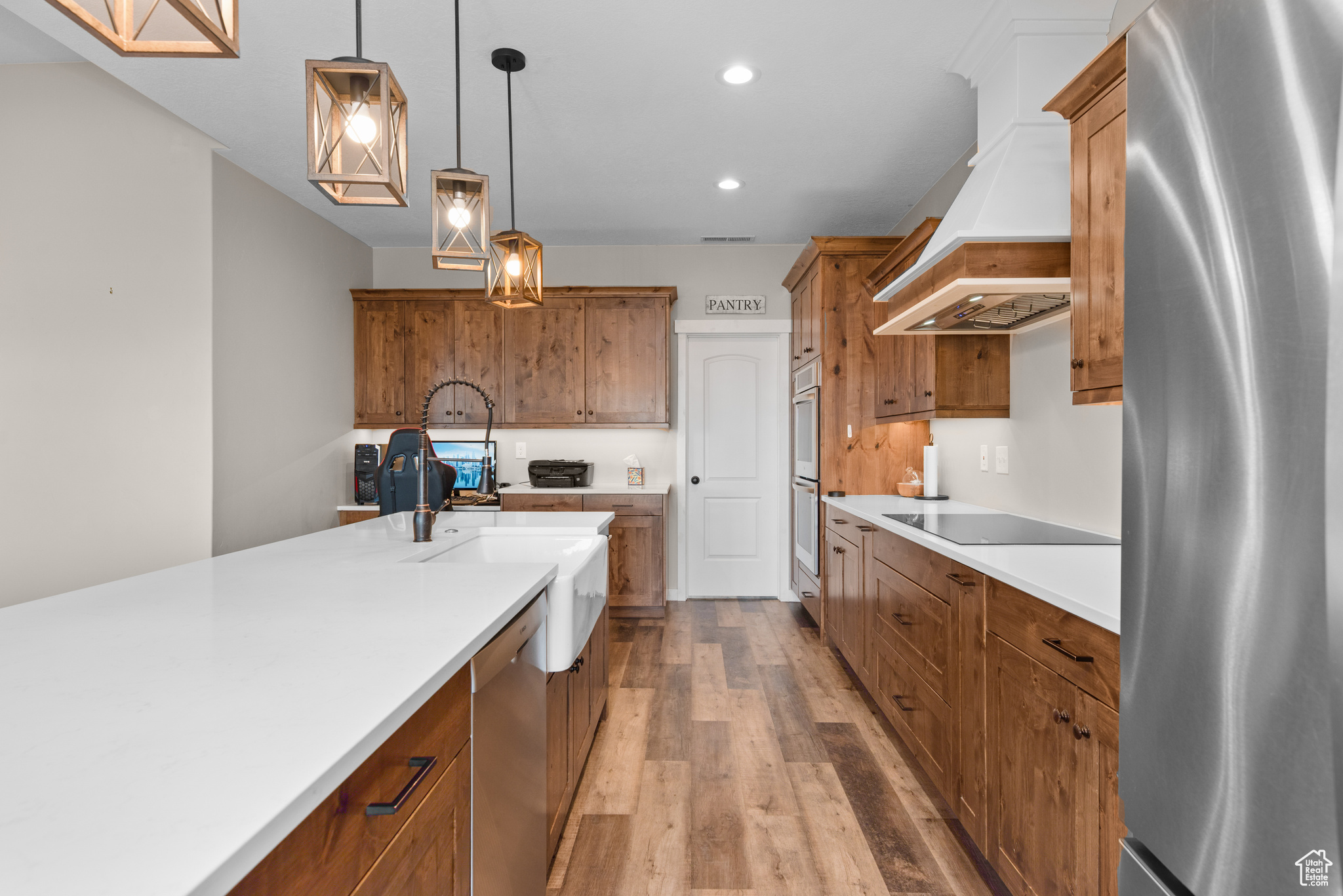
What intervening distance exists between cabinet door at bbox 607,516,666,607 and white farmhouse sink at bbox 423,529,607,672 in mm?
1948

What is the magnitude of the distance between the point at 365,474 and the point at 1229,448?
15.9 feet

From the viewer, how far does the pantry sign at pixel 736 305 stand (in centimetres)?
497

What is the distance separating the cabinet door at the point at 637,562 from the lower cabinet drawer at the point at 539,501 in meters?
0.31

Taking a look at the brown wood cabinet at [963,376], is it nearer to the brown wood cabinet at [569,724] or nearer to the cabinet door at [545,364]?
the brown wood cabinet at [569,724]

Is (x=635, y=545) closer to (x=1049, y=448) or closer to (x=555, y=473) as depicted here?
(x=555, y=473)

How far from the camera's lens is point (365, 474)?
15.3 feet

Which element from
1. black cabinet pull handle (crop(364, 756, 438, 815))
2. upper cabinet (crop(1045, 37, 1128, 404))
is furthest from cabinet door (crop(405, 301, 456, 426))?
black cabinet pull handle (crop(364, 756, 438, 815))

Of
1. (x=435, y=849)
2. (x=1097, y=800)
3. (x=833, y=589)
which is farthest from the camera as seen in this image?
(x=833, y=589)

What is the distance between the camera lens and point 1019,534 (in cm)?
222

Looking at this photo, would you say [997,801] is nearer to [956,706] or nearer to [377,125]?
[956,706]

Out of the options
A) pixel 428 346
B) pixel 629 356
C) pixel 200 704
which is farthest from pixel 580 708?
pixel 428 346

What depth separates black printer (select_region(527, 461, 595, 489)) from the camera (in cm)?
459

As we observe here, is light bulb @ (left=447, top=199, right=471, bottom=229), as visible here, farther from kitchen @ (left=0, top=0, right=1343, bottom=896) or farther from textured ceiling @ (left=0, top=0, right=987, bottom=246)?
textured ceiling @ (left=0, top=0, right=987, bottom=246)

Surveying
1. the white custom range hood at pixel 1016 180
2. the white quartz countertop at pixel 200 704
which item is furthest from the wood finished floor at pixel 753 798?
the white custom range hood at pixel 1016 180
